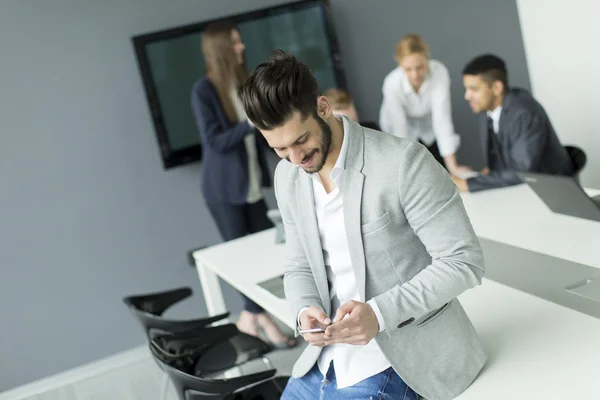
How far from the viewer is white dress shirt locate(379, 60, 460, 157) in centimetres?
501

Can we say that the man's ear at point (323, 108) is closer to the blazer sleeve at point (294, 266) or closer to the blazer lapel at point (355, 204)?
the blazer lapel at point (355, 204)

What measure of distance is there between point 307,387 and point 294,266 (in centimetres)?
34

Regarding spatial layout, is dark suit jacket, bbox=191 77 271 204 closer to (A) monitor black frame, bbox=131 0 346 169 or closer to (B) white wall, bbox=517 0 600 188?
(A) monitor black frame, bbox=131 0 346 169

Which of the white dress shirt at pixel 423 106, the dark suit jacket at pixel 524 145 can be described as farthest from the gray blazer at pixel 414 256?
the white dress shirt at pixel 423 106

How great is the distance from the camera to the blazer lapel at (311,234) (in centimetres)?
205

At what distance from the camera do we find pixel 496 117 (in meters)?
4.11

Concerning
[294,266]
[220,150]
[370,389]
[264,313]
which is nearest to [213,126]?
[220,150]

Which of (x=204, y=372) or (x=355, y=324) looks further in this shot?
(x=204, y=372)

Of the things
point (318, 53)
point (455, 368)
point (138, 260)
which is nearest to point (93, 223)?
point (138, 260)

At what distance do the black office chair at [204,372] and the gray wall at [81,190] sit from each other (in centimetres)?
210

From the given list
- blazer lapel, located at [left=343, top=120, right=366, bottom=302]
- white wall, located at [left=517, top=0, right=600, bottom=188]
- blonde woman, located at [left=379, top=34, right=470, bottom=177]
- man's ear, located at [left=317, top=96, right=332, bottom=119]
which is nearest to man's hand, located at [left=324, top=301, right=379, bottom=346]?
blazer lapel, located at [left=343, top=120, right=366, bottom=302]

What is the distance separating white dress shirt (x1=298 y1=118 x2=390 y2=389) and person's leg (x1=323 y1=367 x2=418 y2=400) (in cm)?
2

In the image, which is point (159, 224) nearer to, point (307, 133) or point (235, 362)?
point (235, 362)

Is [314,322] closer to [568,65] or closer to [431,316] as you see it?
[431,316]
